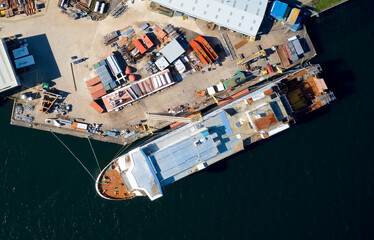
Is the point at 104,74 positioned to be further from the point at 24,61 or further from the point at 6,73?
the point at 6,73

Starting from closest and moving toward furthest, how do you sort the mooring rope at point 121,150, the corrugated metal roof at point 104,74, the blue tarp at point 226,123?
the blue tarp at point 226,123 < the corrugated metal roof at point 104,74 < the mooring rope at point 121,150

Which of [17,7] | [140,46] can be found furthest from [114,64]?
[17,7]

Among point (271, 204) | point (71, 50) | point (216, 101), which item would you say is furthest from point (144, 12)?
point (271, 204)

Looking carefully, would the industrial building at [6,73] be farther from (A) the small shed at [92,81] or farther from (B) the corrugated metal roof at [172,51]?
(B) the corrugated metal roof at [172,51]

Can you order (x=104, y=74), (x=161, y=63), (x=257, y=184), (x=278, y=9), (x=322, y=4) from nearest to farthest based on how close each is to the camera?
(x=104, y=74), (x=161, y=63), (x=278, y=9), (x=257, y=184), (x=322, y=4)

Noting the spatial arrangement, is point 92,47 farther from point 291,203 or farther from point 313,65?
point 291,203

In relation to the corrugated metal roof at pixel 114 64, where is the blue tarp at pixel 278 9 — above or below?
below

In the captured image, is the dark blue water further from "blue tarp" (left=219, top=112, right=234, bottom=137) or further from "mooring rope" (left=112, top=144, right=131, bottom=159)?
"blue tarp" (left=219, top=112, right=234, bottom=137)

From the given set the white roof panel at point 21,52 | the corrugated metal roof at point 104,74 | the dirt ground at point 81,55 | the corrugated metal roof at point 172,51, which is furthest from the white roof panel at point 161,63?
the white roof panel at point 21,52
